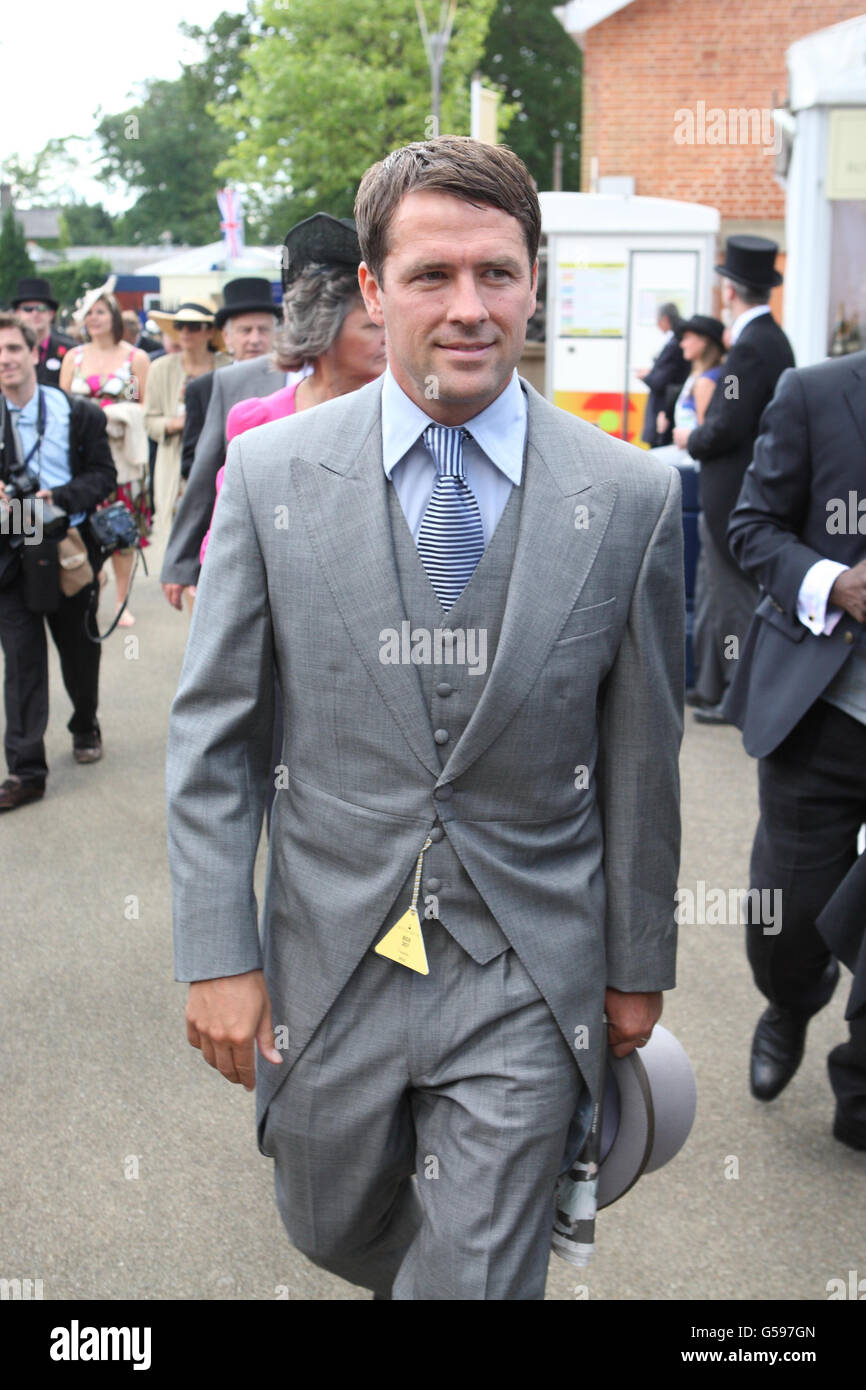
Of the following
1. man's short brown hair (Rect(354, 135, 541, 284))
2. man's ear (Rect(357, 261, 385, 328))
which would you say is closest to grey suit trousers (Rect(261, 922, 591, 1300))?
man's ear (Rect(357, 261, 385, 328))

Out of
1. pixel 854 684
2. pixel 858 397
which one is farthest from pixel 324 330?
pixel 854 684

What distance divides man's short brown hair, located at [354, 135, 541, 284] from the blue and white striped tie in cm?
28

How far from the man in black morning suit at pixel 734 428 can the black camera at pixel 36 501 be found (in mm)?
3271

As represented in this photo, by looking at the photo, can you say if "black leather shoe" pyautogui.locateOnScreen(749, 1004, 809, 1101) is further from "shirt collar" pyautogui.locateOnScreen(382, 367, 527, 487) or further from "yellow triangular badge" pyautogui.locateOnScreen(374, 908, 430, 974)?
"shirt collar" pyautogui.locateOnScreen(382, 367, 527, 487)

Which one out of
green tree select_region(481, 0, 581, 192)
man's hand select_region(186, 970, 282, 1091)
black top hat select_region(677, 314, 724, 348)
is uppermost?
green tree select_region(481, 0, 581, 192)

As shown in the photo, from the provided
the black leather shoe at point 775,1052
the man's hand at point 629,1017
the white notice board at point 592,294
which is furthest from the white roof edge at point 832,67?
the man's hand at point 629,1017

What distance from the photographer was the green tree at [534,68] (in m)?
47.9

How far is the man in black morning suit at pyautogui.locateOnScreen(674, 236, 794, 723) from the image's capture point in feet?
26.1

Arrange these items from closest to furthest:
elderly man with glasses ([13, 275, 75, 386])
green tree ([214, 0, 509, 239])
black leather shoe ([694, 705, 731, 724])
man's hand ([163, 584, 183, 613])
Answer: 1. man's hand ([163, 584, 183, 613])
2. black leather shoe ([694, 705, 731, 724])
3. elderly man with glasses ([13, 275, 75, 386])
4. green tree ([214, 0, 509, 239])

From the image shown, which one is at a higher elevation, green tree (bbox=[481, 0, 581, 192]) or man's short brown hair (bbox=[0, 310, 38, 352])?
green tree (bbox=[481, 0, 581, 192])

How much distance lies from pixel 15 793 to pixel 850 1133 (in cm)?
427

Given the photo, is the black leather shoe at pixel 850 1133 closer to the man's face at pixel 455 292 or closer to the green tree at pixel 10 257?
the man's face at pixel 455 292
